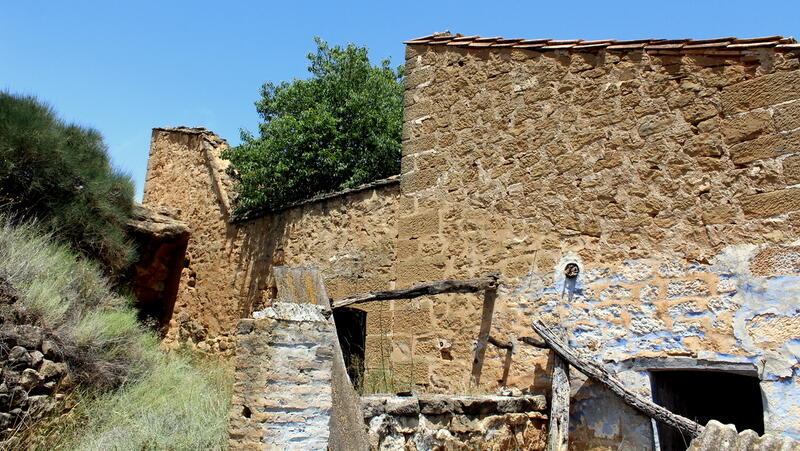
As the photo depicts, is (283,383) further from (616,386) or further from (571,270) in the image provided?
(571,270)

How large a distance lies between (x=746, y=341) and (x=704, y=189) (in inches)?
53.1

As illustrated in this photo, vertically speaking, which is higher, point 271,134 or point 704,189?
point 271,134

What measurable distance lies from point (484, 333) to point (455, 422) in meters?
1.73

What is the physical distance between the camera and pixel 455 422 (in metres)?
5.42

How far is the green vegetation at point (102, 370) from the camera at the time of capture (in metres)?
5.95

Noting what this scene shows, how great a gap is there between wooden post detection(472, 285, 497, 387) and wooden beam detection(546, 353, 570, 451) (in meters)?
0.92

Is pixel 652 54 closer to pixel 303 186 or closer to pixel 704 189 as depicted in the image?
pixel 704 189

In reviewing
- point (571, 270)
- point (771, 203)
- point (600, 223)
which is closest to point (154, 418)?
point (571, 270)

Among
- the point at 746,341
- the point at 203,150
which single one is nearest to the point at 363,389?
the point at 746,341

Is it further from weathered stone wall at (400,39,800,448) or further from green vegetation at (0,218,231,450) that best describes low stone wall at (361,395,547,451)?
green vegetation at (0,218,231,450)

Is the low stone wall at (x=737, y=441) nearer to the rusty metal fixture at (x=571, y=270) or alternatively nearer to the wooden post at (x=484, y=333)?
the rusty metal fixture at (x=571, y=270)

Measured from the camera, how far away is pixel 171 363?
8836 mm

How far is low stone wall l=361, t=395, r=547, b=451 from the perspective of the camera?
198 inches

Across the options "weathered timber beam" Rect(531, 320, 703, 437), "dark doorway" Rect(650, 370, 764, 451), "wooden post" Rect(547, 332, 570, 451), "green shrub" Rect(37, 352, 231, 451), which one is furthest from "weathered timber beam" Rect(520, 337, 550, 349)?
"green shrub" Rect(37, 352, 231, 451)
